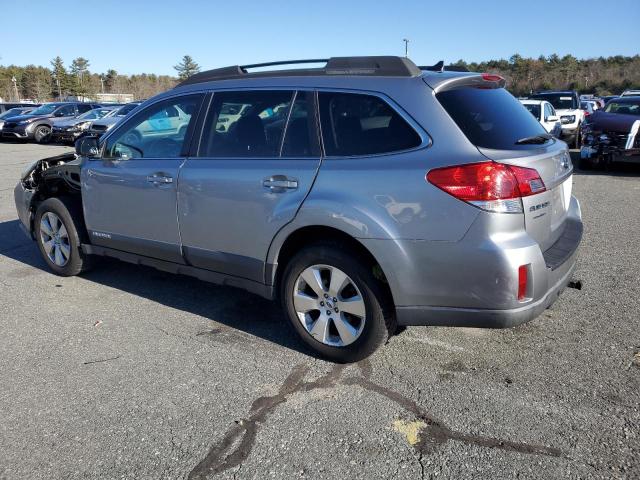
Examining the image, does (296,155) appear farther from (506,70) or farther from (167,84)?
(167,84)

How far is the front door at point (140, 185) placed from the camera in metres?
4.17

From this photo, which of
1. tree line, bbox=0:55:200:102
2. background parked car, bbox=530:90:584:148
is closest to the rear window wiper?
background parked car, bbox=530:90:584:148

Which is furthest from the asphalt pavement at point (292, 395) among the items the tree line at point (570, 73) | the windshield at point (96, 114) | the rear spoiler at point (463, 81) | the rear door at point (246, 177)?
the tree line at point (570, 73)

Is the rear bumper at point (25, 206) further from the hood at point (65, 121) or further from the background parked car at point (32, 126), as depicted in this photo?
the background parked car at point (32, 126)

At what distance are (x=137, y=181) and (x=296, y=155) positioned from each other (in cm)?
158

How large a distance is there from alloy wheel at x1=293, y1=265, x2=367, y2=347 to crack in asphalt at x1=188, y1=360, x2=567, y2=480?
0.95ft

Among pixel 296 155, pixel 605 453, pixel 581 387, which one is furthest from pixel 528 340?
pixel 296 155

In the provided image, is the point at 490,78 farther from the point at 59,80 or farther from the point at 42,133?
the point at 59,80

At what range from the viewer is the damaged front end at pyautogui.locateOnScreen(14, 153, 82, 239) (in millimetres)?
5117

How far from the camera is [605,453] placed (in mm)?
2547

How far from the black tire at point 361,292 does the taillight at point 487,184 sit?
27.9 inches

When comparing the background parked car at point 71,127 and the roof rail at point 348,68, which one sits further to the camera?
the background parked car at point 71,127

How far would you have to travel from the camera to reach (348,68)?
3.48m

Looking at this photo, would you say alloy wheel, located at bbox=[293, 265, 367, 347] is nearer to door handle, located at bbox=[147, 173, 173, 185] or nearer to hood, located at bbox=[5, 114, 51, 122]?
door handle, located at bbox=[147, 173, 173, 185]
